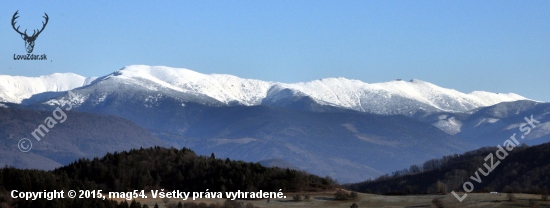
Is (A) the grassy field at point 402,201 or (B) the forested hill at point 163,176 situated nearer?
(A) the grassy field at point 402,201

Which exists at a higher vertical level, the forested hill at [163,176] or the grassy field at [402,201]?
the forested hill at [163,176]

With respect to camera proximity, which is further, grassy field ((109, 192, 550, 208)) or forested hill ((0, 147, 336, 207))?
forested hill ((0, 147, 336, 207))

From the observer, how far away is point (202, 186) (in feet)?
487

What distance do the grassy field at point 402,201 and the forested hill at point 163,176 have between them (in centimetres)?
1441

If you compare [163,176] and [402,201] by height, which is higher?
[163,176]

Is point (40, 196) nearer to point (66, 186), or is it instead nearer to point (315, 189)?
point (66, 186)

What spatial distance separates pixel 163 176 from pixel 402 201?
158 feet

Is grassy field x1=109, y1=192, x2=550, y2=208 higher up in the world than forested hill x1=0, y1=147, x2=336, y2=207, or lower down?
lower down

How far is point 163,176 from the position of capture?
156 metres

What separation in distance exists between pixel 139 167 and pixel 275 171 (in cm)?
2133

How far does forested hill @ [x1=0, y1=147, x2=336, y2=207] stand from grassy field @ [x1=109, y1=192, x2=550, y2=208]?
14.4 m

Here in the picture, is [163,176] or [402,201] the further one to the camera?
[163,176]

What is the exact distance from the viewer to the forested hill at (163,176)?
136 m

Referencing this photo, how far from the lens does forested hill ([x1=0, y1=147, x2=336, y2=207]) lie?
136 m
